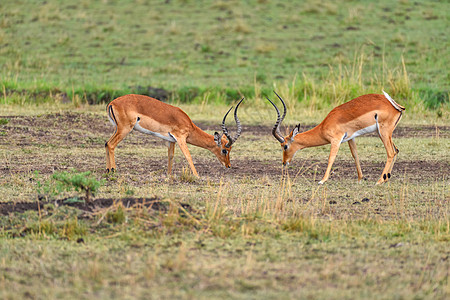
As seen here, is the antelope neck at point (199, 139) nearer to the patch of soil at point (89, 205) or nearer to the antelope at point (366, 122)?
the antelope at point (366, 122)

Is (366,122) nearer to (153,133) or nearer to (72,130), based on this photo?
(153,133)

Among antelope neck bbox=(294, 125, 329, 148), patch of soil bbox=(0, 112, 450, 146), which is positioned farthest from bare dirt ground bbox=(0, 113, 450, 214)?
antelope neck bbox=(294, 125, 329, 148)

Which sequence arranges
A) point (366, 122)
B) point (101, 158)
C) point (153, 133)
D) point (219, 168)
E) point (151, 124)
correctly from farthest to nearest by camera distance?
point (101, 158) → point (219, 168) → point (153, 133) → point (151, 124) → point (366, 122)

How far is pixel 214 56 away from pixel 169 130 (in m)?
13.6

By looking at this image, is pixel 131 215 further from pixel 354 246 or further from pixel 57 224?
pixel 354 246

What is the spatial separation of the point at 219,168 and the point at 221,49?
1386 centimetres

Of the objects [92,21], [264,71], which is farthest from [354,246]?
[92,21]

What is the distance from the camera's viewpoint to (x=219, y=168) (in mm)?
10578

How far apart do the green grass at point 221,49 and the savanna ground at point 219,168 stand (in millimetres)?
89

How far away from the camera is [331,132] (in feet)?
31.7

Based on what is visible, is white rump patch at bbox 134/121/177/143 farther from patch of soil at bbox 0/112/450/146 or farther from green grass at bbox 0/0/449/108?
green grass at bbox 0/0/449/108

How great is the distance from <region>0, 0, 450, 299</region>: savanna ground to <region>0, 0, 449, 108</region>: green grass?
89 millimetres

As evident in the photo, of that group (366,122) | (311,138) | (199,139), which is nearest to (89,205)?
(199,139)

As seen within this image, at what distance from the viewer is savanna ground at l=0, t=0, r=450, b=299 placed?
529cm
